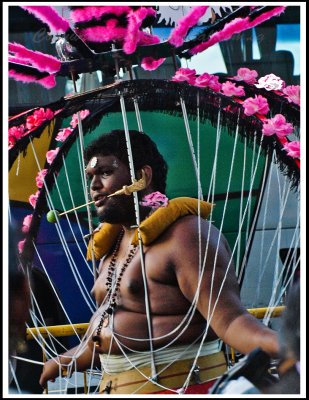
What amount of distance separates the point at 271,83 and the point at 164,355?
1321mm

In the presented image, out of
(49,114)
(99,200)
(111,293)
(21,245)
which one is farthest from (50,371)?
(49,114)

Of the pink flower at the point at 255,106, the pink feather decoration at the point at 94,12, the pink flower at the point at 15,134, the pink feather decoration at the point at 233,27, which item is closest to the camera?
the pink feather decoration at the point at 94,12

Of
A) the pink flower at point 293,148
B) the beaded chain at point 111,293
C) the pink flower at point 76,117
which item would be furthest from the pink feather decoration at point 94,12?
the beaded chain at point 111,293

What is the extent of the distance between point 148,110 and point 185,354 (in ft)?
3.66

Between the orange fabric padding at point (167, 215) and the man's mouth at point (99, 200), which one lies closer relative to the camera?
the orange fabric padding at point (167, 215)

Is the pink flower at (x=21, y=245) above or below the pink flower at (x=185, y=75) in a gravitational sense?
below

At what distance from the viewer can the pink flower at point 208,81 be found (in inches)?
184

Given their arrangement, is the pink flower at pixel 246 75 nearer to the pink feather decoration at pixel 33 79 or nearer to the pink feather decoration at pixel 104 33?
the pink feather decoration at pixel 104 33

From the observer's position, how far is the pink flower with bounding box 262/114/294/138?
4.65m

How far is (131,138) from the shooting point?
4.73 m

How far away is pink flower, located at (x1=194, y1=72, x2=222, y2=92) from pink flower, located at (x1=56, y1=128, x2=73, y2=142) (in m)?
0.65

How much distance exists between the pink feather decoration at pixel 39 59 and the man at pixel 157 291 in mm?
398

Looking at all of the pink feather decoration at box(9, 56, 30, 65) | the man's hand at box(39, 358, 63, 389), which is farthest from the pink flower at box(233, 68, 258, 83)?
the man's hand at box(39, 358, 63, 389)

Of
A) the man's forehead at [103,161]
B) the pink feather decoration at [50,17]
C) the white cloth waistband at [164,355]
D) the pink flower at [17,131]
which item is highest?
the pink feather decoration at [50,17]
